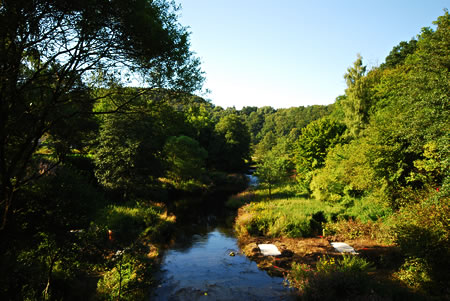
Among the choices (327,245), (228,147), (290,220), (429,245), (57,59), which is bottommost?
(327,245)

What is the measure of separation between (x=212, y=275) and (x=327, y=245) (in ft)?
23.0

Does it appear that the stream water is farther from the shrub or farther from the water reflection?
the shrub

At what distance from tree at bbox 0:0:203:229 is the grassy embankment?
919cm

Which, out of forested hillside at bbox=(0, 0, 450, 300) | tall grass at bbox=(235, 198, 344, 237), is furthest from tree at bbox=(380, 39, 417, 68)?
tall grass at bbox=(235, 198, 344, 237)

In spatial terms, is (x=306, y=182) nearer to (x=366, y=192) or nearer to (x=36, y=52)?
(x=366, y=192)

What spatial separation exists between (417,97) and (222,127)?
39619mm

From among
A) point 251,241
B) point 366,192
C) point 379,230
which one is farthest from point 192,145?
point 379,230

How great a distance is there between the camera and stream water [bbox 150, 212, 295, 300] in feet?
31.3

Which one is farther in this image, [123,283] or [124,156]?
[124,156]

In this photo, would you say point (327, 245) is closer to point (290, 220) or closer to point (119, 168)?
point (290, 220)

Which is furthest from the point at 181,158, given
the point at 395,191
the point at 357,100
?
the point at 395,191

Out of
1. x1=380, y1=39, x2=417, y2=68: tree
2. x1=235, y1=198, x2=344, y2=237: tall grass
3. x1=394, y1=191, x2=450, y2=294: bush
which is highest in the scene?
x1=380, y1=39, x2=417, y2=68: tree

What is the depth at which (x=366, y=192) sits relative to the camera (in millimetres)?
16609

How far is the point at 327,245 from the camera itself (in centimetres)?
1377
